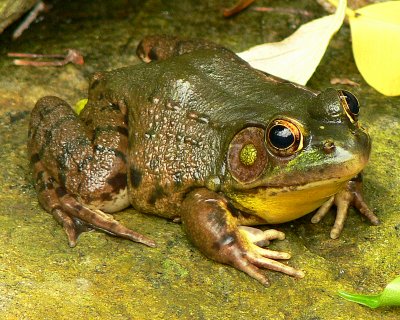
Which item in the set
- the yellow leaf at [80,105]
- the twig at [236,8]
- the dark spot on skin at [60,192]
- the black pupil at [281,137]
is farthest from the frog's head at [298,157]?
the twig at [236,8]

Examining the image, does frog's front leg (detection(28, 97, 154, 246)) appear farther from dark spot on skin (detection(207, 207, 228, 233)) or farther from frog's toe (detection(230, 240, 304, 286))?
frog's toe (detection(230, 240, 304, 286))

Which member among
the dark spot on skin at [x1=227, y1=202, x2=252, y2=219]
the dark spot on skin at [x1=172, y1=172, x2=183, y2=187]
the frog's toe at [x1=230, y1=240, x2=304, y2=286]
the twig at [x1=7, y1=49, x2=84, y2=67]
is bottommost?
the frog's toe at [x1=230, y1=240, x2=304, y2=286]

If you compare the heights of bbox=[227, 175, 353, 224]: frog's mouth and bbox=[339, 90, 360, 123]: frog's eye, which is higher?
bbox=[339, 90, 360, 123]: frog's eye

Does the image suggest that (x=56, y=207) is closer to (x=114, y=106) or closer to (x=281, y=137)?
(x=114, y=106)

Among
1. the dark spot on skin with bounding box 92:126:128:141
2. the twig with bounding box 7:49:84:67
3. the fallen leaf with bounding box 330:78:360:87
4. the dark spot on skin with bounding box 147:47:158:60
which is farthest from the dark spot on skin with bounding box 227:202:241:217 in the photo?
the twig with bounding box 7:49:84:67

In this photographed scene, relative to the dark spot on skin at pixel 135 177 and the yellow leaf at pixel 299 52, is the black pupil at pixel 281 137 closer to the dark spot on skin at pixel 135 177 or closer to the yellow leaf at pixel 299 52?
the dark spot on skin at pixel 135 177

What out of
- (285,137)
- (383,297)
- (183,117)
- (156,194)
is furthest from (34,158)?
(383,297)

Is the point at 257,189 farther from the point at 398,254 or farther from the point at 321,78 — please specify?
the point at 321,78
